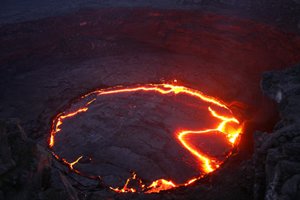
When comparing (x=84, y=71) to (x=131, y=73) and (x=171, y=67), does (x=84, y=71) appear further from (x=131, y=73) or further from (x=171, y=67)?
(x=171, y=67)

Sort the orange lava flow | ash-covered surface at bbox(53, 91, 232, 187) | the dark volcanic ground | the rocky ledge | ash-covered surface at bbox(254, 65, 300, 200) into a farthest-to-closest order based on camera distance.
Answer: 1. the dark volcanic ground
2. ash-covered surface at bbox(53, 91, 232, 187)
3. the orange lava flow
4. ash-covered surface at bbox(254, 65, 300, 200)
5. the rocky ledge

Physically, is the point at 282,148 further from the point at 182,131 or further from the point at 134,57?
the point at 134,57

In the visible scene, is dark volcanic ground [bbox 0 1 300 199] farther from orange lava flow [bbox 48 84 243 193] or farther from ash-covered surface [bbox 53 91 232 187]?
ash-covered surface [bbox 53 91 232 187]

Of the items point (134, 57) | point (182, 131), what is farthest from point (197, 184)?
point (134, 57)

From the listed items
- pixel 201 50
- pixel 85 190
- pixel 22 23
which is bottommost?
pixel 85 190

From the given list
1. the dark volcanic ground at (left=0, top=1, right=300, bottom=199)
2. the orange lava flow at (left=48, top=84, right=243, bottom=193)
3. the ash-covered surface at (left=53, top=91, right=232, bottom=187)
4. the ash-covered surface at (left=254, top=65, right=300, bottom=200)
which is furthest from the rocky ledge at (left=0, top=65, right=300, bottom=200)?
the dark volcanic ground at (left=0, top=1, right=300, bottom=199)

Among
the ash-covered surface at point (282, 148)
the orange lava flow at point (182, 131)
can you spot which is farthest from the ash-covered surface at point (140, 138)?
the ash-covered surface at point (282, 148)

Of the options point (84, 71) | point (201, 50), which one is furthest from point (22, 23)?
point (201, 50)
